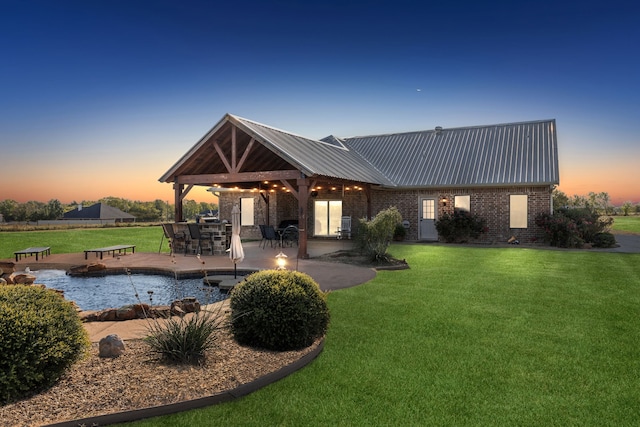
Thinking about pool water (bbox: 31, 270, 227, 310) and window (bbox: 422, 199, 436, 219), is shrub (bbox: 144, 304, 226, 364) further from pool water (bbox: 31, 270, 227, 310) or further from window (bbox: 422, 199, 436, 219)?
window (bbox: 422, 199, 436, 219)

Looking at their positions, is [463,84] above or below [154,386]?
above

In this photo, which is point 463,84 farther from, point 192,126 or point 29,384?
point 29,384

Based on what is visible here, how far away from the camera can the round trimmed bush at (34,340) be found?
3346 mm

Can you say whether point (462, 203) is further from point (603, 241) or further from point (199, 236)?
point (199, 236)

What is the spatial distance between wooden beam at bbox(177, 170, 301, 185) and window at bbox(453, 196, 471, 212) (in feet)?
30.0

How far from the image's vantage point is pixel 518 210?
18.7 metres

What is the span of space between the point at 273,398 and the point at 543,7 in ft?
50.5

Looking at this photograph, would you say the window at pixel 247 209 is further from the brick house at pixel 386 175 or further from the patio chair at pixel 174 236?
the patio chair at pixel 174 236

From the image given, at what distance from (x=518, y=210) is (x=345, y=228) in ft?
26.0

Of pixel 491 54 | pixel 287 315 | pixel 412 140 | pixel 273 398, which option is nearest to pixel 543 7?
pixel 491 54

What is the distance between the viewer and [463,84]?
717 inches

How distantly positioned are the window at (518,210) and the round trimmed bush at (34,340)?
1831 cm

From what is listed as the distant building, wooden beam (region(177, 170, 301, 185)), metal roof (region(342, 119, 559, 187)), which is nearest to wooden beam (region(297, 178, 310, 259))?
wooden beam (region(177, 170, 301, 185))

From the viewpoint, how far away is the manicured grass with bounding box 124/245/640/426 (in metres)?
3.42
